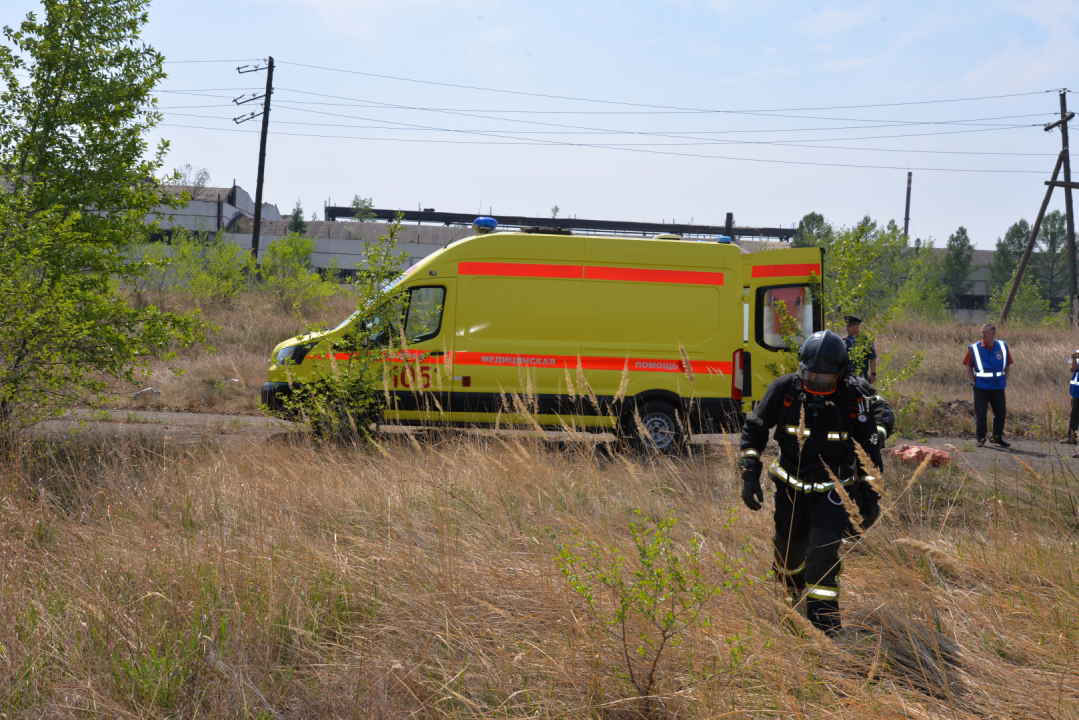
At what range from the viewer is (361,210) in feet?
188

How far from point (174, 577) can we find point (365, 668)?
116cm

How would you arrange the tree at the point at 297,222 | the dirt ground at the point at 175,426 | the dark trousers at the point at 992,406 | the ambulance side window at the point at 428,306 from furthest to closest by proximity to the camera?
the tree at the point at 297,222 → the dark trousers at the point at 992,406 → the ambulance side window at the point at 428,306 → the dirt ground at the point at 175,426

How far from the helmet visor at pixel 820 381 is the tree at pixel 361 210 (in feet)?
184

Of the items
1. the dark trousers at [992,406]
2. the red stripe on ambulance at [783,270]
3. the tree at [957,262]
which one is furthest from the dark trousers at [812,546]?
the tree at [957,262]

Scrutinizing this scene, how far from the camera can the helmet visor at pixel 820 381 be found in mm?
3357

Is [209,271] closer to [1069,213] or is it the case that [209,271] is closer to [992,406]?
[992,406]

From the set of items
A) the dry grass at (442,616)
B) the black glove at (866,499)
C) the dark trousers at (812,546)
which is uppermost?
the black glove at (866,499)


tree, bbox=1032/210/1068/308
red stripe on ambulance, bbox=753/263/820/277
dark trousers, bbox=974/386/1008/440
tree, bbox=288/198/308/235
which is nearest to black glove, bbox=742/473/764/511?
red stripe on ambulance, bbox=753/263/820/277

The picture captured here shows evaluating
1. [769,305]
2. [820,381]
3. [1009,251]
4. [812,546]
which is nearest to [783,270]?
[769,305]

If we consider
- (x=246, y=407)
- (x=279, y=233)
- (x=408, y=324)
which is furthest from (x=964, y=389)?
(x=279, y=233)

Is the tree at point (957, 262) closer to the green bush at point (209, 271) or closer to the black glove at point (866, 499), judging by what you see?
the green bush at point (209, 271)

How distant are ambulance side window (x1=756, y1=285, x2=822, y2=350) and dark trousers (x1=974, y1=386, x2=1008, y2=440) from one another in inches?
143

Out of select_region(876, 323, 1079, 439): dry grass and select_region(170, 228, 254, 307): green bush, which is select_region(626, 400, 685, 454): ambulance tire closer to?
select_region(876, 323, 1079, 439): dry grass

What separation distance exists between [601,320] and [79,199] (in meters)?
5.54
